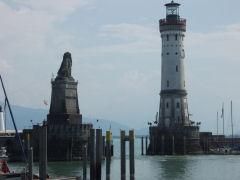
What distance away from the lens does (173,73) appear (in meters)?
118

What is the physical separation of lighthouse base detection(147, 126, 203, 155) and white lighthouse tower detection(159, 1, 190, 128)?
1.56 meters

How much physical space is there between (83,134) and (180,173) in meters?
26.0

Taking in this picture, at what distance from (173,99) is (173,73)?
5014 millimetres

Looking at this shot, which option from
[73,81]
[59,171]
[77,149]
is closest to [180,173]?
[59,171]

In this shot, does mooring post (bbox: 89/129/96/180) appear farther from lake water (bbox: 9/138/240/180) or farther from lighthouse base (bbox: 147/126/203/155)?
lighthouse base (bbox: 147/126/203/155)

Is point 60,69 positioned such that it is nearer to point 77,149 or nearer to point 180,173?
point 77,149

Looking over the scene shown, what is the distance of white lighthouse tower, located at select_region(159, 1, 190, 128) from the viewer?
4660 inches

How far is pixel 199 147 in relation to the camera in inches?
4695

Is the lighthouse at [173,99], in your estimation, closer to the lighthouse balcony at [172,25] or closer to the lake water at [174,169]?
the lighthouse balcony at [172,25]

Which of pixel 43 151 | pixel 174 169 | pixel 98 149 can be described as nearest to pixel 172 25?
pixel 174 169

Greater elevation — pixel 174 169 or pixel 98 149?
pixel 98 149

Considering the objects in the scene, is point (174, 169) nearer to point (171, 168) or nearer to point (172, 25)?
point (171, 168)

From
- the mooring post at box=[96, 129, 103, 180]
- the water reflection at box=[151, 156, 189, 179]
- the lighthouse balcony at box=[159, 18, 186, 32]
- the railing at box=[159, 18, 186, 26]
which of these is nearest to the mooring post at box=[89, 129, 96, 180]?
the mooring post at box=[96, 129, 103, 180]

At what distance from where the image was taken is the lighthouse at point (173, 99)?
117625 millimetres
